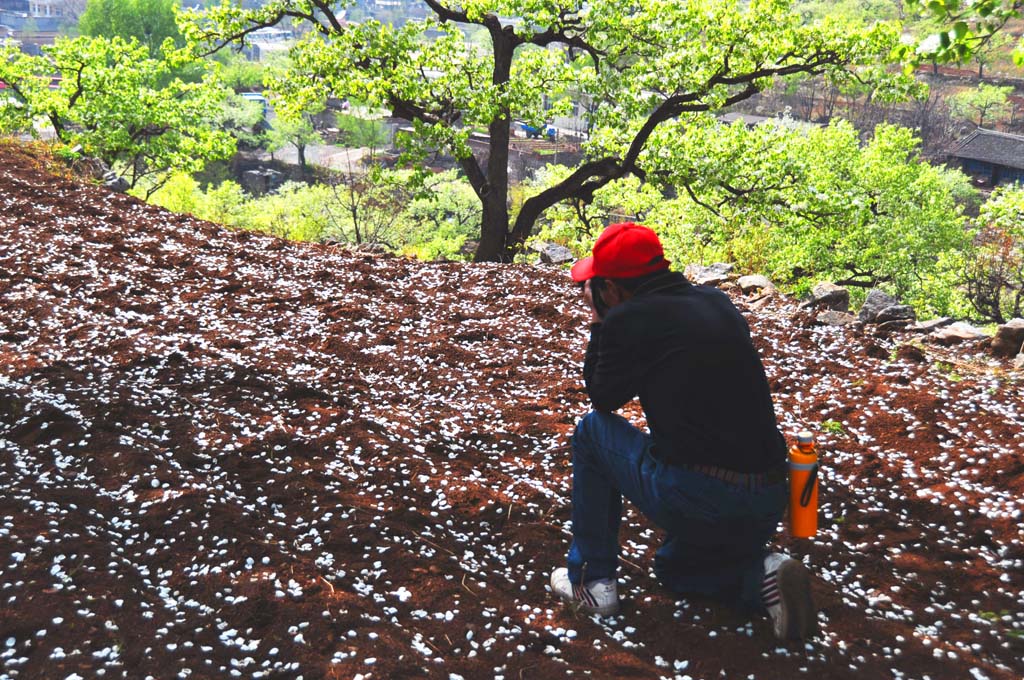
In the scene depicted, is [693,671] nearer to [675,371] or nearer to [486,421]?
[675,371]

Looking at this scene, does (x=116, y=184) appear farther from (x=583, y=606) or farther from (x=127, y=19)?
(x=127, y=19)

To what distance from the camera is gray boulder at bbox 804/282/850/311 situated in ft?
31.9

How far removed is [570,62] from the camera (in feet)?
48.6

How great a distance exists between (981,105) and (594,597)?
265 feet

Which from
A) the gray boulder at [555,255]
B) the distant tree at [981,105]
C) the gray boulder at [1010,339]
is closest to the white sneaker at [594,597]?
the gray boulder at [1010,339]

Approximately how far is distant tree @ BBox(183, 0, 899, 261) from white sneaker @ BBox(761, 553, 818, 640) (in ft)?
35.4

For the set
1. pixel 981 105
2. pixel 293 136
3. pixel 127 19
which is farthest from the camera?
pixel 127 19

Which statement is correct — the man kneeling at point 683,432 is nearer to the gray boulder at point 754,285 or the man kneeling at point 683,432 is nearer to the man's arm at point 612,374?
the man's arm at point 612,374

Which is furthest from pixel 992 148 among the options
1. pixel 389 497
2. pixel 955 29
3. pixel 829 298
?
pixel 389 497

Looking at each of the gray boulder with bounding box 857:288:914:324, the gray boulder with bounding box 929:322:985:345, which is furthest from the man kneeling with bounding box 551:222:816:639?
the gray boulder with bounding box 857:288:914:324

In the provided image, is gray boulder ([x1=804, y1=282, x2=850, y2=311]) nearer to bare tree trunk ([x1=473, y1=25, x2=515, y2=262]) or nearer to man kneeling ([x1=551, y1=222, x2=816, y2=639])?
man kneeling ([x1=551, y1=222, x2=816, y2=639])

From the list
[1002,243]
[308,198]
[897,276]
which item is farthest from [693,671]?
[308,198]

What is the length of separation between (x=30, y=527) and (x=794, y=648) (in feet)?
12.9

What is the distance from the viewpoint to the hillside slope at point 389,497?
3.50 meters
